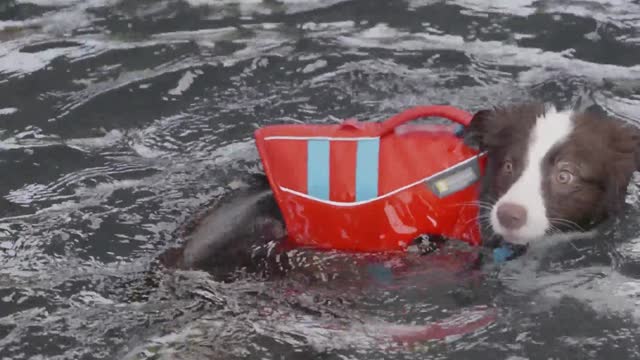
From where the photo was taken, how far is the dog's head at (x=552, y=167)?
4.65 meters

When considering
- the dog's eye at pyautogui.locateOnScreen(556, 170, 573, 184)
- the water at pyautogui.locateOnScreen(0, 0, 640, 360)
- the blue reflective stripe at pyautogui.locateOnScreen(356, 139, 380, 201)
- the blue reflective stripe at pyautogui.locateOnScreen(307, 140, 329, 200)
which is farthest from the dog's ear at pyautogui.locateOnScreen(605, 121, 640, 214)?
the blue reflective stripe at pyautogui.locateOnScreen(307, 140, 329, 200)

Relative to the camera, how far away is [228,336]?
481 cm

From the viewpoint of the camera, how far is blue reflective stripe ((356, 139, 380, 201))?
5125 millimetres

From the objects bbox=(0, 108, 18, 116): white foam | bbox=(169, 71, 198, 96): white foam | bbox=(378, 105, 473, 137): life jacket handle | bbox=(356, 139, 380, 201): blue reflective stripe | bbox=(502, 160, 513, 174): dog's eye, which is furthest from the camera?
bbox=(169, 71, 198, 96): white foam

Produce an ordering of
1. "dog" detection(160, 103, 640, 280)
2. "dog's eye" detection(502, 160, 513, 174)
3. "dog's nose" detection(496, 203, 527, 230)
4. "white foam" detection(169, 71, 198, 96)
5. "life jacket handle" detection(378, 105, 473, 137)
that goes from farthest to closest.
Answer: "white foam" detection(169, 71, 198, 96) < "life jacket handle" detection(378, 105, 473, 137) < "dog's eye" detection(502, 160, 513, 174) < "dog" detection(160, 103, 640, 280) < "dog's nose" detection(496, 203, 527, 230)

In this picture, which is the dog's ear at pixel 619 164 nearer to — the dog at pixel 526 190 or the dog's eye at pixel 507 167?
the dog at pixel 526 190

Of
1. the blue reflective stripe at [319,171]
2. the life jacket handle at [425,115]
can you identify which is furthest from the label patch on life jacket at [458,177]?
the blue reflective stripe at [319,171]

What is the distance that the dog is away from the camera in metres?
4.69

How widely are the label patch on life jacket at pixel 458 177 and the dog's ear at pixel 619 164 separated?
0.65 metres

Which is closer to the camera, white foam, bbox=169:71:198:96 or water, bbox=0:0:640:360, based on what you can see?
water, bbox=0:0:640:360

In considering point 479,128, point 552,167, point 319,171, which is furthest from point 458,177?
point 319,171

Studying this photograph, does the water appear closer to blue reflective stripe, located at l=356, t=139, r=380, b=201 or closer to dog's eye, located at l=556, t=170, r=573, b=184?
blue reflective stripe, located at l=356, t=139, r=380, b=201

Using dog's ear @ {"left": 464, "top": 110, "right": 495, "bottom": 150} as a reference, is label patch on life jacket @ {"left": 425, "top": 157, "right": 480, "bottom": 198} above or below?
below

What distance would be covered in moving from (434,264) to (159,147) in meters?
2.31
